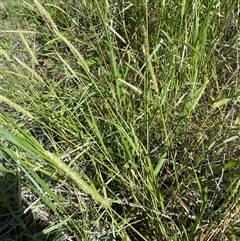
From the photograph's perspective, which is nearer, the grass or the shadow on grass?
the grass

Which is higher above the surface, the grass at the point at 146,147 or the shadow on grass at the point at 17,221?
the grass at the point at 146,147

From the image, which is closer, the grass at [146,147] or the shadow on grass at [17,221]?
the grass at [146,147]

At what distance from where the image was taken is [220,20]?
151 cm

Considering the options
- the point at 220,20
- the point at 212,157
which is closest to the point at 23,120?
the point at 212,157

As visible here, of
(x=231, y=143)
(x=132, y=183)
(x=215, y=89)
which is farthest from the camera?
(x=215, y=89)

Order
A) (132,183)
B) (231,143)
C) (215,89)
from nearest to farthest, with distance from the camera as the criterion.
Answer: (132,183)
(231,143)
(215,89)

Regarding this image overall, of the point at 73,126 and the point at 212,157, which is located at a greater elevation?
the point at 73,126

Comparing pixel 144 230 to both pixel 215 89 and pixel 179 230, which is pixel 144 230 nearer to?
pixel 179 230

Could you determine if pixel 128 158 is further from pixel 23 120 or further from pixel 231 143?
pixel 23 120

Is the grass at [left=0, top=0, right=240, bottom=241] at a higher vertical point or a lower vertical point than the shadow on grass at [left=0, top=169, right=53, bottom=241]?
higher

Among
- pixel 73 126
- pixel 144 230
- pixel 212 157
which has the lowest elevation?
pixel 144 230

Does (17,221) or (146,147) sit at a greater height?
(146,147)

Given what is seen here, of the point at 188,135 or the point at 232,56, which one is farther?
the point at 232,56

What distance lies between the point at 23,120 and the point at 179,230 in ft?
2.30
